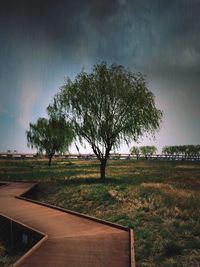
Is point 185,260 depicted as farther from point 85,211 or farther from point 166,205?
point 85,211

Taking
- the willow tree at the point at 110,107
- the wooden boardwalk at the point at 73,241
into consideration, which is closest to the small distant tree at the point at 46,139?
the willow tree at the point at 110,107

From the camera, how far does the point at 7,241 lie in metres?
10.2

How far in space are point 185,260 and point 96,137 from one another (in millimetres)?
16889

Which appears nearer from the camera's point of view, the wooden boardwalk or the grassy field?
the wooden boardwalk

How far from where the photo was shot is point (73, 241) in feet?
25.4

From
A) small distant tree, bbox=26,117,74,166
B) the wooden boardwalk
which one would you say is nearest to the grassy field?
the wooden boardwalk

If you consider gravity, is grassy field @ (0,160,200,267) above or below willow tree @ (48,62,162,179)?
below

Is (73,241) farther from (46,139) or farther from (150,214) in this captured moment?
(46,139)

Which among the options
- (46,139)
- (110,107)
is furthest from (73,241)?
(46,139)

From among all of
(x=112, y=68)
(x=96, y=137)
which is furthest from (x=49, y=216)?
(x=112, y=68)

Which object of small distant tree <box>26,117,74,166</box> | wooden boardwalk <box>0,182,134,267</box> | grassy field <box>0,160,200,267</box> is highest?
small distant tree <box>26,117,74,166</box>

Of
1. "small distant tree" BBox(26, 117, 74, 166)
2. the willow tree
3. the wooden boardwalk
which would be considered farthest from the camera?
"small distant tree" BBox(26, 117, 74, 166)

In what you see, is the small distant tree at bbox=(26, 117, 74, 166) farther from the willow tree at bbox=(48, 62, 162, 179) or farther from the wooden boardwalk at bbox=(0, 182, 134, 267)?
the wooden boardwalk at bbox=(0, 182, 134, 267)

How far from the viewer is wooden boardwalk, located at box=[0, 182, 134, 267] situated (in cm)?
636
